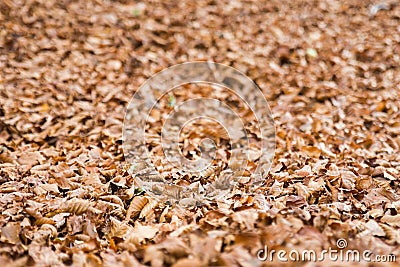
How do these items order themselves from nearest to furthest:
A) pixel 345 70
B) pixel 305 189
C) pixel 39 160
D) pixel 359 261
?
pixel 359 261, pixel 305 189, pixel 39 160, pixel 345 70

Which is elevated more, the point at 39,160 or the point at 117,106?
the point at 117,106

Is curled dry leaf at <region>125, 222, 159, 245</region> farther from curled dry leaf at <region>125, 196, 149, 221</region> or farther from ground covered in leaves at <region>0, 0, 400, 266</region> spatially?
curled dry leaf at <region>125, 196, 149, 221</region>

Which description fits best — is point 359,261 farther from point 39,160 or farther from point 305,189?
point 39,160

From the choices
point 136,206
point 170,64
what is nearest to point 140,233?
point 136,206

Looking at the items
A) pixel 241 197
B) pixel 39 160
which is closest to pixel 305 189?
pixel 241 197

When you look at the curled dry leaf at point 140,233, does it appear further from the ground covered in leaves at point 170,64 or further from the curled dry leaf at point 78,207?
the curled dry leaf at point 78,207

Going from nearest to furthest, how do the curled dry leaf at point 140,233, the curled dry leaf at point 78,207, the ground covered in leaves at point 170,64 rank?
the ground covered in leaves at point 170,64 < the curled dry leaf at point 140,233 < the curled dry leaf at point 78,207

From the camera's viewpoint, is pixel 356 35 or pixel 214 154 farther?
pixel 356 35

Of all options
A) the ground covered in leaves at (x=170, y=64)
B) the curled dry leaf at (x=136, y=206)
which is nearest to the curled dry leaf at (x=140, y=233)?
the ground covered in leaves at (x=170, y=64)

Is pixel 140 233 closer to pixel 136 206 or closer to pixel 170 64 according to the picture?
pixel 136 206
